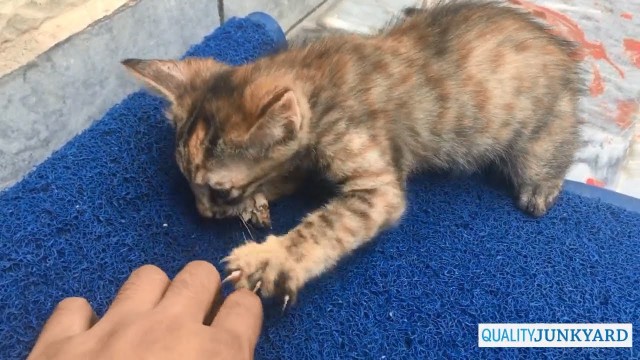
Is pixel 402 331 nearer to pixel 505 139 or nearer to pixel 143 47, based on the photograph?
pixel 505 139

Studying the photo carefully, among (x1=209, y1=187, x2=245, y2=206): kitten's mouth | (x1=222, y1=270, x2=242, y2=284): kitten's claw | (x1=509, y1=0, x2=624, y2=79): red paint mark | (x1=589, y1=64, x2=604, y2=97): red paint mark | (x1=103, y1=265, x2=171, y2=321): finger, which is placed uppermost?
(x1=103, y1=265, x2=171, y2=321): finger

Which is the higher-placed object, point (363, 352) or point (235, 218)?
point (235, 218)

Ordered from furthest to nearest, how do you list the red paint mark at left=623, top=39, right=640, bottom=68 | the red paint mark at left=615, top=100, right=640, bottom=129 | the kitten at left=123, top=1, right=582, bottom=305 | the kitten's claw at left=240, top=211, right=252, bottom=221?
the red paint mark at left=623, top=39, right=640, bottom=68 < the red paint mark at left=615, top=100, right=640, bottom=129 < the kitten's claw at left=240, top=211, right=252, bottom=221 < the kitten at left=123, top=1, right=582, bottom=305

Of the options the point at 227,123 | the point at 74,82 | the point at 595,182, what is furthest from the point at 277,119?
the point at 595,182

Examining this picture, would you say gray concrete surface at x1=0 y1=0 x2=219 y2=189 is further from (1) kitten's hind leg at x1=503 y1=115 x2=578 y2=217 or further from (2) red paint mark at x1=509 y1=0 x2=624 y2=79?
(2) red paint mark at x1=509 y1=0 x2=624 y2=79

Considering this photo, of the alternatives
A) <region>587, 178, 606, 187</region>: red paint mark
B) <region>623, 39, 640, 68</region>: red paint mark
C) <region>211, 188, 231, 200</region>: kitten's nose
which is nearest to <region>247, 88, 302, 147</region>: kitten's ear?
<region>211, 188, 231, 200</region>: kitten's nose

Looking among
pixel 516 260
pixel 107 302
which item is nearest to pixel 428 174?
pixel 516 260

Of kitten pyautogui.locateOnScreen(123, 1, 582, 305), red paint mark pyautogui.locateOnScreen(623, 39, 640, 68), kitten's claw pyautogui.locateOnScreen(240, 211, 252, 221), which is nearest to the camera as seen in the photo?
kitten pyautogui.locateOnScreen(123, 1, 582, 305)
